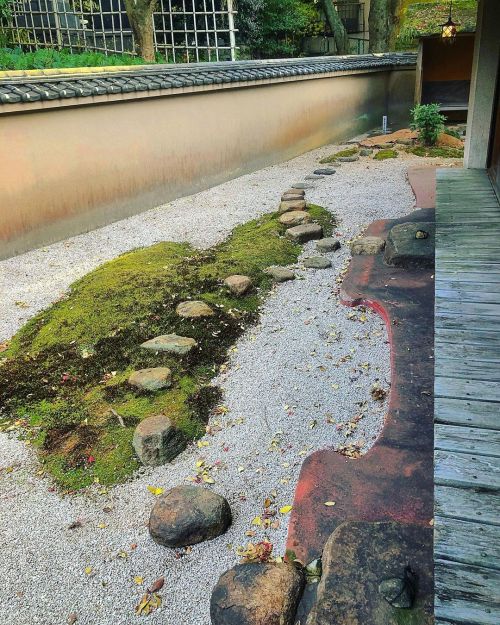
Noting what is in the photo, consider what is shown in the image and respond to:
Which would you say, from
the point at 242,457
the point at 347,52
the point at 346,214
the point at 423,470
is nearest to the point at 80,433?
the point at 242,457

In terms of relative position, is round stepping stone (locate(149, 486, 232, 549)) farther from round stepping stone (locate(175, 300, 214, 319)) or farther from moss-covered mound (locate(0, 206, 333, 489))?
round stepping stone (locate(175, 300, 214, 319))

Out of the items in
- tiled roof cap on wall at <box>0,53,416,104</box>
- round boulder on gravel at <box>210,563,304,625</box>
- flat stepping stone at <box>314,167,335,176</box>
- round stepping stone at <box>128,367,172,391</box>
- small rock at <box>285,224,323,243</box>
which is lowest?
round stepping stone at <box>128,367,172,391</box>

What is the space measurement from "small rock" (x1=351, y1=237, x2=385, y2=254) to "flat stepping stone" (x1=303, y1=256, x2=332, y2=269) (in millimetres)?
320

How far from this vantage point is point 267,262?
251 inches

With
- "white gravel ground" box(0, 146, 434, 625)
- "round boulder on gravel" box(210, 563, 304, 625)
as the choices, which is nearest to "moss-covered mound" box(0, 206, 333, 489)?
"white gravel ground" box(0, 146, 434, 625)

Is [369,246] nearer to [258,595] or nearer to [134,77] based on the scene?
[258,595]

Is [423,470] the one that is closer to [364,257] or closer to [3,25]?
[364,257]

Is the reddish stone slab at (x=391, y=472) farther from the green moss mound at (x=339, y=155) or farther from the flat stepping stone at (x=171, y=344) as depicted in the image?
the green moss mound at (x=339, y=155)

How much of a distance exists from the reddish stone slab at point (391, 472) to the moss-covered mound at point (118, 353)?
105cm

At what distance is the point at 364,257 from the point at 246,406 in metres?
2.74

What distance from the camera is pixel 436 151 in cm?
1165

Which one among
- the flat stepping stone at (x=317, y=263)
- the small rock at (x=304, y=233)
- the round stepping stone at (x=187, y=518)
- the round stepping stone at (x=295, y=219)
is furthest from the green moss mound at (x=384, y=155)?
the round stepping stone at (x=187, y=518)

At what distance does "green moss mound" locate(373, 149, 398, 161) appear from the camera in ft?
38.1

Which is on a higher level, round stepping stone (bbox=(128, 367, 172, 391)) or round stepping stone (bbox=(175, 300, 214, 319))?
round stepping stone (bbox=(175, 300, 214, 319))
